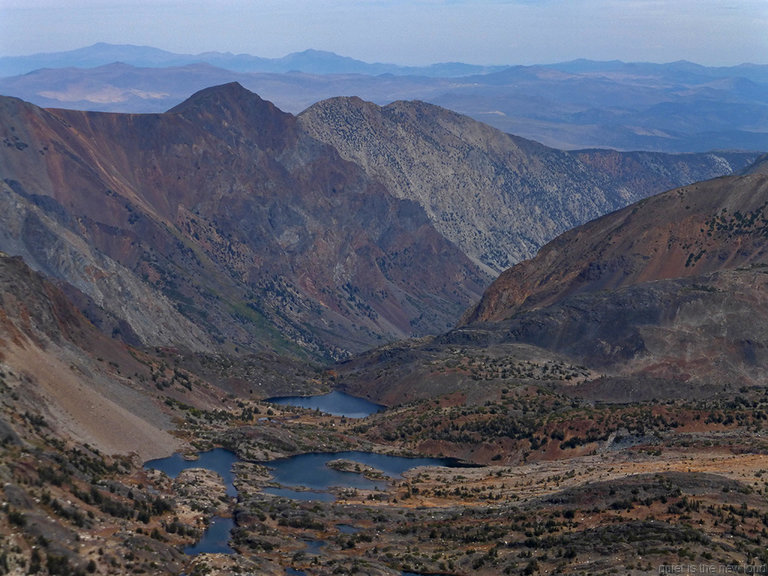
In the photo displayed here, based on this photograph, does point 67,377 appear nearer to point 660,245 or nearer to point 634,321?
point 634,321

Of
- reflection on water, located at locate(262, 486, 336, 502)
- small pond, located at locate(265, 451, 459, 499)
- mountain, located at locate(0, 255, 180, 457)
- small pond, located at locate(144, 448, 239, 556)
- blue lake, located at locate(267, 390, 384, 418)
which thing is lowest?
blue lake, located at locate(267, 390, 384, 418)

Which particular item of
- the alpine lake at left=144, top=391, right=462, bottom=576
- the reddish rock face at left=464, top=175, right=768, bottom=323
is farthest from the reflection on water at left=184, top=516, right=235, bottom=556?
the reddish rock face at left=464, top=175, right=768, bottom=323

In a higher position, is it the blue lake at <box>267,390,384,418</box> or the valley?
the valley

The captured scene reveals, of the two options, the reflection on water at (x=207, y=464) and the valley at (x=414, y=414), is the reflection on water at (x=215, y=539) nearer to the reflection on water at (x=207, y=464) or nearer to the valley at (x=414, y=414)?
the valley at (x=414, y=414)

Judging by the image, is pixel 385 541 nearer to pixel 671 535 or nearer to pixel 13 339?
pixel 671 535

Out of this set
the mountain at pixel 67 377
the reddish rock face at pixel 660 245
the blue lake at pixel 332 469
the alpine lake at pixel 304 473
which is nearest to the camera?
the alpine lake at pixel 304 473

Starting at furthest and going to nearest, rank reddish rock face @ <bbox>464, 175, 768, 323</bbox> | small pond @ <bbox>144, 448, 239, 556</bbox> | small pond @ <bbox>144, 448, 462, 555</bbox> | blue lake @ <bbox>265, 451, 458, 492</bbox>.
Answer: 1. reddish rock face @ <bbox>464, 175, 768, 323</bbox>
2. blue lake @ <bbox>265, 451, 458, 492</bbox>
3. small pond @ <bbox>144, 448, 462, 555</bbox>
4. small pond @ <bbox>144, 448, 239, 556</bbox>

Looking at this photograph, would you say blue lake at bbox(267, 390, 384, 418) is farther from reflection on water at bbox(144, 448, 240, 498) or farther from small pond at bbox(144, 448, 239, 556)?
small pond at bbox(144, 448, 239, 556)

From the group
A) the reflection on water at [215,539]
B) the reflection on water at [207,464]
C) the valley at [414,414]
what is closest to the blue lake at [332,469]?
the valley at [414,414]

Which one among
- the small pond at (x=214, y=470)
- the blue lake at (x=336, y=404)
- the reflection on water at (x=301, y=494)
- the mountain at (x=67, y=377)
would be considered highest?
the mountain at (x=67, y=377)

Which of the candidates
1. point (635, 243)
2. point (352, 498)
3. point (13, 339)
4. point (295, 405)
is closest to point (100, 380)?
point (13, 339)

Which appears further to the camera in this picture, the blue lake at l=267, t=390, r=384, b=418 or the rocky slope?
the blue lake at l=267, t=390, r=384, b=418
